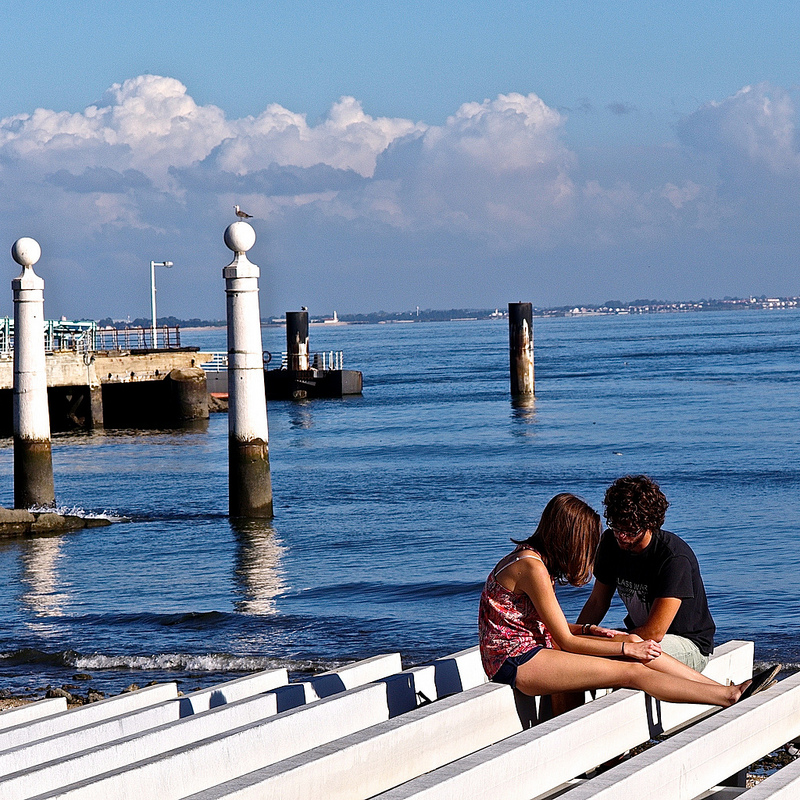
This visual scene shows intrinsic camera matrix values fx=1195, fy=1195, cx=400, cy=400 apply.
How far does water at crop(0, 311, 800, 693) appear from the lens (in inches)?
398

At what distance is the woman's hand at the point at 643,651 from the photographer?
13.9 ft

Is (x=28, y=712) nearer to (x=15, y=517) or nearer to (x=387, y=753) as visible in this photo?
(x=387, y=753)

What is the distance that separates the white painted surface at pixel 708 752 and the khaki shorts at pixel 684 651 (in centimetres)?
39

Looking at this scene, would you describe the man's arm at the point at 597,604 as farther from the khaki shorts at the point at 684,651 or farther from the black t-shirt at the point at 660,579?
the khaki shorts at the point at 684,651

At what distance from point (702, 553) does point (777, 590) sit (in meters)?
2.81

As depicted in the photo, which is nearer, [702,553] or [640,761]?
[640,761]

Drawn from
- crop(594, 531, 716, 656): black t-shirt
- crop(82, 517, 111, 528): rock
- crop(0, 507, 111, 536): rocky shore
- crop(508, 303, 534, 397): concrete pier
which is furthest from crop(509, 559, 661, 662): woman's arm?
crop(508, 303, 534, 397): concrete pier

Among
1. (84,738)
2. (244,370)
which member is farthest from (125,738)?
(244,370)

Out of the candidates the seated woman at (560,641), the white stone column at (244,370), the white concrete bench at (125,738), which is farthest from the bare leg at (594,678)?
the white stone column at (244,370)

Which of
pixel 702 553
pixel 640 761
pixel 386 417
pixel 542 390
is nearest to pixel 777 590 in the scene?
pixel 702 553

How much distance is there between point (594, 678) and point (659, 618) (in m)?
0.42

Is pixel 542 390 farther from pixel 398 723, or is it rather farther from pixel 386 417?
pixel 398 723

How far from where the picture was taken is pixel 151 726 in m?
4.00

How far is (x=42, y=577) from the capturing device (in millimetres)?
13469
